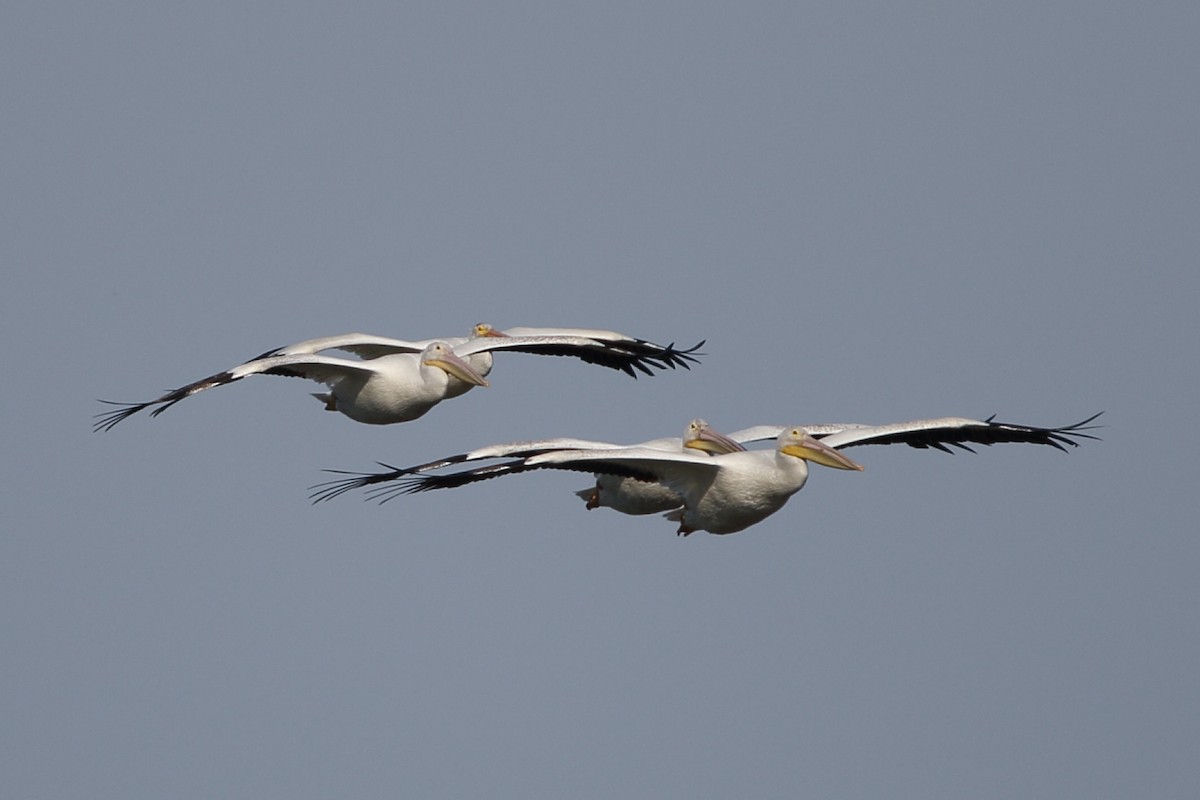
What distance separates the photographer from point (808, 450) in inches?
610

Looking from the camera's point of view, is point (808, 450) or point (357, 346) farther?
point (357, 346)

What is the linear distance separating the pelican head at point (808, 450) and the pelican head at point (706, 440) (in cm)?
75

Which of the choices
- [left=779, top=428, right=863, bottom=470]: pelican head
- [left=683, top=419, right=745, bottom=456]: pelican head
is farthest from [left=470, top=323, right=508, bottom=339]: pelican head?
[left=779, top=428, right=863, bottom=470]: pelican head

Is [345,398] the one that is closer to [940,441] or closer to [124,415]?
[124,415]

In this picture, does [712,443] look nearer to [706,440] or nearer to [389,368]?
[706,440]

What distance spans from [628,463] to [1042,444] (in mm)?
3937

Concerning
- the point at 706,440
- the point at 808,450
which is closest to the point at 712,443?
the point at 706,440

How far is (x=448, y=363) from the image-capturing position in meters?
17.9

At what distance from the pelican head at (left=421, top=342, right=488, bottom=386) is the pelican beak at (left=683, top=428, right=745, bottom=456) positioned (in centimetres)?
219

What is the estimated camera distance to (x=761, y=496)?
50.8 ft

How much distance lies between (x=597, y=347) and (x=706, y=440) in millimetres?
3267

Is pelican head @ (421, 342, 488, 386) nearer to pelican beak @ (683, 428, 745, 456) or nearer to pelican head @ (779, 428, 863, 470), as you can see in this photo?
pelican beak @ (683, 428, 745, 456)

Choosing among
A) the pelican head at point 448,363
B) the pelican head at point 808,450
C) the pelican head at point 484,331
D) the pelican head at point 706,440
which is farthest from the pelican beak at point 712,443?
the pelican head at point 484,331

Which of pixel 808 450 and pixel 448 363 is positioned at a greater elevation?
pixel 448 363
